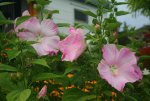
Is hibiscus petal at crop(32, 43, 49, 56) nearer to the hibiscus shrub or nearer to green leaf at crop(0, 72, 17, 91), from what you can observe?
the hibiscus shrub

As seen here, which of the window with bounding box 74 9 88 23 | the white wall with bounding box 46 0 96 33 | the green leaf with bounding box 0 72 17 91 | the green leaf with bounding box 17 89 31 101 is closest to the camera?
the green leaf with bounding box 17 89 31 101

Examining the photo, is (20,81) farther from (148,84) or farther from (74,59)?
(148,84)

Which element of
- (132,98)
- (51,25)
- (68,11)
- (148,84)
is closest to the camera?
(51,25)

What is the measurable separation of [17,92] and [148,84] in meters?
0.81

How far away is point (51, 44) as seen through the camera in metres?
1.71

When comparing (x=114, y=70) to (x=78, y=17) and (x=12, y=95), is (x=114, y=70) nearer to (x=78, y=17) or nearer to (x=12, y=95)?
(x=12, y=95)

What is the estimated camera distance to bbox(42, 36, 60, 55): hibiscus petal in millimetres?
1695

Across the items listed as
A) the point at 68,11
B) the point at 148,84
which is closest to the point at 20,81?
the point at 148,84

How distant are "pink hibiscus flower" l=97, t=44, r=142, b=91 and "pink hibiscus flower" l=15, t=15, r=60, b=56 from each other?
200 millimetres

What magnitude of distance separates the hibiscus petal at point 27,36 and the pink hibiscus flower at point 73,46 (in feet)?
0.45

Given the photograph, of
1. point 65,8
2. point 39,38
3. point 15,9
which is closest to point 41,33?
point 39,38

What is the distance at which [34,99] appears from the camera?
1.58 meters

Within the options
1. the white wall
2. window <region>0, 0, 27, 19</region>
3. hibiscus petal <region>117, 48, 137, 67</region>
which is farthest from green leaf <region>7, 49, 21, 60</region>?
the white wall

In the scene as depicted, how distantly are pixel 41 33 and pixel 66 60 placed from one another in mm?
195
